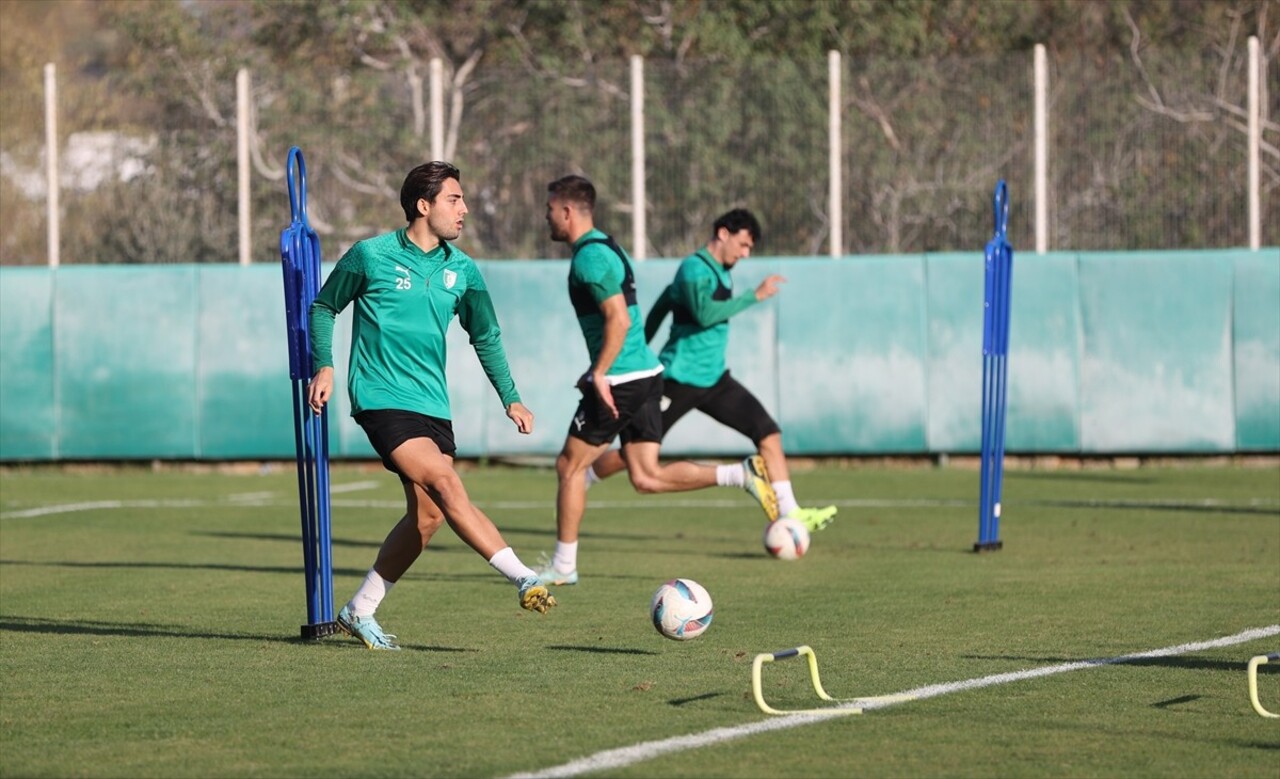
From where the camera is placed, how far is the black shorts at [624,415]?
38.3ft

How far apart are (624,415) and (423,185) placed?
3.41m

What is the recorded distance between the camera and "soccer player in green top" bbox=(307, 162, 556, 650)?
8.62 m

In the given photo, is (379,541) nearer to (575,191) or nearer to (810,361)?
(575,191)

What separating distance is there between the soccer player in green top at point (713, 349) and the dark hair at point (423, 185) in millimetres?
4597

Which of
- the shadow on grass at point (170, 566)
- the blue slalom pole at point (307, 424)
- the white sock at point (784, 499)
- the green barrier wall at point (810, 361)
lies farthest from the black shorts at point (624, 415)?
the green barrier wall at point (810, 361)

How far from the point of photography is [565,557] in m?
11.6

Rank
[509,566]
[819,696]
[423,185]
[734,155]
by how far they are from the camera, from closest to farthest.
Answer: [819,696], [509,566], [423,185], [734,155]

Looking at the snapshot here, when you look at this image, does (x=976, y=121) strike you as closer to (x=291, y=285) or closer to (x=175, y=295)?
(x=175, y=295)

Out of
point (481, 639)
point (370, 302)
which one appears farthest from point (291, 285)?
point (481, 639)

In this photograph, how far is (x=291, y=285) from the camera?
907 cm

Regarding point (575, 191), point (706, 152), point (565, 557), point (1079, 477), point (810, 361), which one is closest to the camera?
point (575, 191)

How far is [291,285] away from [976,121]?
1365cm

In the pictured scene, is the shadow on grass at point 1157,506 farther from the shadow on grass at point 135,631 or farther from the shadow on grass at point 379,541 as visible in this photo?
the shadow on grass at point 135,631

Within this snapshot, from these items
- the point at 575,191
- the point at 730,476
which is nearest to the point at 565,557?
the point at 730,476
